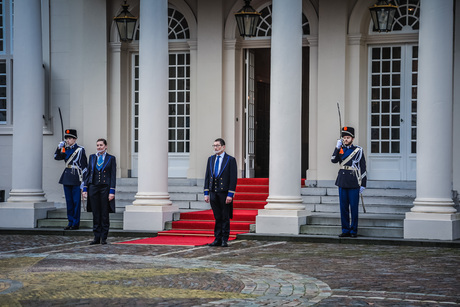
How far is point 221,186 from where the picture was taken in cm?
1406

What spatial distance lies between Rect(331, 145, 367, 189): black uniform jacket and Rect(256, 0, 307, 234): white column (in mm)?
826

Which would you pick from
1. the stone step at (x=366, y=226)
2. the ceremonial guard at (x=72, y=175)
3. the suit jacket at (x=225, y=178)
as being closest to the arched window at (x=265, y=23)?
the ceremonial guard at (x=72, y=175)

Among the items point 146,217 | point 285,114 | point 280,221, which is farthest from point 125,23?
point 280,221

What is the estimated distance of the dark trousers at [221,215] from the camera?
13.9m

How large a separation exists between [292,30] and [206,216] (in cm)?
→ 400

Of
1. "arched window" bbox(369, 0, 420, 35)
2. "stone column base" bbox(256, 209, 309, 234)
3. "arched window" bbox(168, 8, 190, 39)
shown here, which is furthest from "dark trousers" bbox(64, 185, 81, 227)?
"arched window" bbox(369, 0, 420, 35)

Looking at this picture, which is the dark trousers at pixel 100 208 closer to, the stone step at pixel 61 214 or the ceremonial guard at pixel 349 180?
the stone step at pixel 61 214

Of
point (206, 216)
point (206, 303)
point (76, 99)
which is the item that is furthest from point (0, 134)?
point (206, 303)

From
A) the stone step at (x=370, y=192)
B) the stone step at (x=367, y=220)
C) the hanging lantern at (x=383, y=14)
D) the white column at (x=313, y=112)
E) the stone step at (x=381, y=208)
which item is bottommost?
the stone step at (x=367, y=220)

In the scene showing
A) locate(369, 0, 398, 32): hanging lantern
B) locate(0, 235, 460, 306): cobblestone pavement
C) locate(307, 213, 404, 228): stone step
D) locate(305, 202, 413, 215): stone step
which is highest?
locate(369, 0, 398, 32): hanging lantern

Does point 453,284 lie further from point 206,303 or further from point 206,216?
point 206,216

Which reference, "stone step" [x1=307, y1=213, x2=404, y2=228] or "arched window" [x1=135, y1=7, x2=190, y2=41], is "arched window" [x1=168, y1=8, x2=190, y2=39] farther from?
"stone step" [x1=307, y1=213, x2=404, y2=228]

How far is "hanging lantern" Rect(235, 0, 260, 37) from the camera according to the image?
1797cm

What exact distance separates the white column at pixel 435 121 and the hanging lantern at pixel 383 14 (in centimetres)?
240
